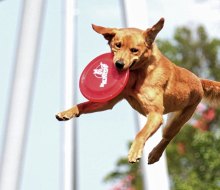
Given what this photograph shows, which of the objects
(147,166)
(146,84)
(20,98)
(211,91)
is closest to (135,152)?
(146,84)

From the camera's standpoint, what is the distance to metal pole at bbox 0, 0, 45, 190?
621 cm

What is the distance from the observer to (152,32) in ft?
5.65

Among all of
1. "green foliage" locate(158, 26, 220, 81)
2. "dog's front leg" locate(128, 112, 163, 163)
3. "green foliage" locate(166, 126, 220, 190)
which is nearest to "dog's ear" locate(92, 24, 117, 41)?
"dog's front leg" locate(128, 112, 163, 163)

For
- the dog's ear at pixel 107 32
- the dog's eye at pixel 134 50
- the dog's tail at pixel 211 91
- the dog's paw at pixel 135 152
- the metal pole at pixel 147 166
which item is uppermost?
the metal pole at pixel 147 166

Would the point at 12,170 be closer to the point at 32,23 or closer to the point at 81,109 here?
the point at 32,23

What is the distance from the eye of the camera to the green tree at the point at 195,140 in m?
8.80

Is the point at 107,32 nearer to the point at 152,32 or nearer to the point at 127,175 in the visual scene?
the point at 152,32

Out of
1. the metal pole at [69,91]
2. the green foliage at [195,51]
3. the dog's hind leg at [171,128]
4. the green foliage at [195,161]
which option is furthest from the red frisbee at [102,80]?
the green foliage at [195,51]

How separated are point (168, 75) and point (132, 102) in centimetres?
12

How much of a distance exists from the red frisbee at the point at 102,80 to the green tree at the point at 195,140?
20.8ft

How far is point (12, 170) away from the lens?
664cm

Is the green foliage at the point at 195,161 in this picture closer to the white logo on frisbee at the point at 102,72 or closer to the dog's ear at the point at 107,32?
the white logo on frisbee at the point at 102,72

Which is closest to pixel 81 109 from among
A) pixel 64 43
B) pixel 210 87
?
pixel 210 87

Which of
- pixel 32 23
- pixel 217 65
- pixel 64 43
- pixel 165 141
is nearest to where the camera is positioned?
pixel 165 141
